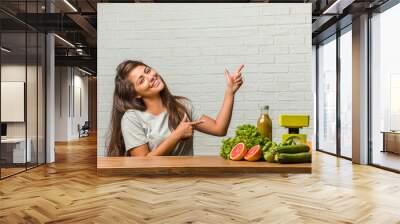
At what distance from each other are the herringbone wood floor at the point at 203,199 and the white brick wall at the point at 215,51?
0.56 metres

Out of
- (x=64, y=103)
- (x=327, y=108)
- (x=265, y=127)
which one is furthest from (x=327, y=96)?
(x=64, y=103)

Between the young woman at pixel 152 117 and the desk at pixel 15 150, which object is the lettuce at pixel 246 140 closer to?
the young woman at pixel 152 117

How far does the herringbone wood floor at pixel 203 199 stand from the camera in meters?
3.49

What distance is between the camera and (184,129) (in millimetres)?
4168

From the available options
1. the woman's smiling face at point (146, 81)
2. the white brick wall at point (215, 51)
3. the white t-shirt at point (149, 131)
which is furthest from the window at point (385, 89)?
the woman's smiling face at point (146, 81)

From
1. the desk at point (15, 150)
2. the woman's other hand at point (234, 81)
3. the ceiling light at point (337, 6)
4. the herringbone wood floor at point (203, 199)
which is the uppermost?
the ceiling light at point (337, 6)

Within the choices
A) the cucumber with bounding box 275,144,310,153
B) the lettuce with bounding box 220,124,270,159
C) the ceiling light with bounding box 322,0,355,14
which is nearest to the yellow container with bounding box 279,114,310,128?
the lettuce with bounding box 220,124,270,159

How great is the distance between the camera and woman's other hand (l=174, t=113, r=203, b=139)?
4.07m

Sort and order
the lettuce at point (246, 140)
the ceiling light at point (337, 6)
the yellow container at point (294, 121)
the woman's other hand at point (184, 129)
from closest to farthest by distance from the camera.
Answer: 1. the lettuce at point (246, 140)
2. the yellow container at point (294, 121)
3. the woman's other hand at point (184, 129)
4. the ceiling light at point (337, 6)

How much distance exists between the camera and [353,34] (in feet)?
25.6

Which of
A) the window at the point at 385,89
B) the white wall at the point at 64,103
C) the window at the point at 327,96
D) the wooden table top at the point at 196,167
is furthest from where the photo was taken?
the white wall at the point at 64,103

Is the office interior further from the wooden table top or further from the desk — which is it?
the wooden table top

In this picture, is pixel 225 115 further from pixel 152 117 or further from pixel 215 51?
pixel 152 117

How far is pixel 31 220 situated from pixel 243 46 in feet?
8.55
